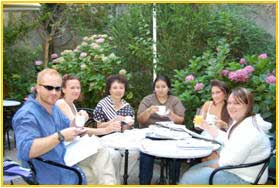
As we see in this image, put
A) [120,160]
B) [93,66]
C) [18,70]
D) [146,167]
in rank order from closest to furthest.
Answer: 1. [146,167]
2. [120,160]
3. [93,66]
4. [18,70]

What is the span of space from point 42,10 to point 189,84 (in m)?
4.44

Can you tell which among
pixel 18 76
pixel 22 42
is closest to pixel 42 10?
pixel 22 42

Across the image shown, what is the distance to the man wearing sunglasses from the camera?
124 inches

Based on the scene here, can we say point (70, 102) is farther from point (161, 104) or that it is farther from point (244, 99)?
point (244, 99)

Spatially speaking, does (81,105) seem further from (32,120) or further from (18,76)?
(32,120)

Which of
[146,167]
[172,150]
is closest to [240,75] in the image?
[146,167]

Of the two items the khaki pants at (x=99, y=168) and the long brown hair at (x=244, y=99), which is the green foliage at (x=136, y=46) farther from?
the long brown hair at (x=244, y=99)

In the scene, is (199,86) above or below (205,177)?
above

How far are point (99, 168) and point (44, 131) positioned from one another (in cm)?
71

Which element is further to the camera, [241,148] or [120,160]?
[120,160]

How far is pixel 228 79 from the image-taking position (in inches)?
208

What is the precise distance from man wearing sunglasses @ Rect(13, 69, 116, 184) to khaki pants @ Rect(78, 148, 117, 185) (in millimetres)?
320

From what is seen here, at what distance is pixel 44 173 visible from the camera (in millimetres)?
3340

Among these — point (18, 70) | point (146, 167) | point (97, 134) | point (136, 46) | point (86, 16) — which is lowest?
point (146, 167)
